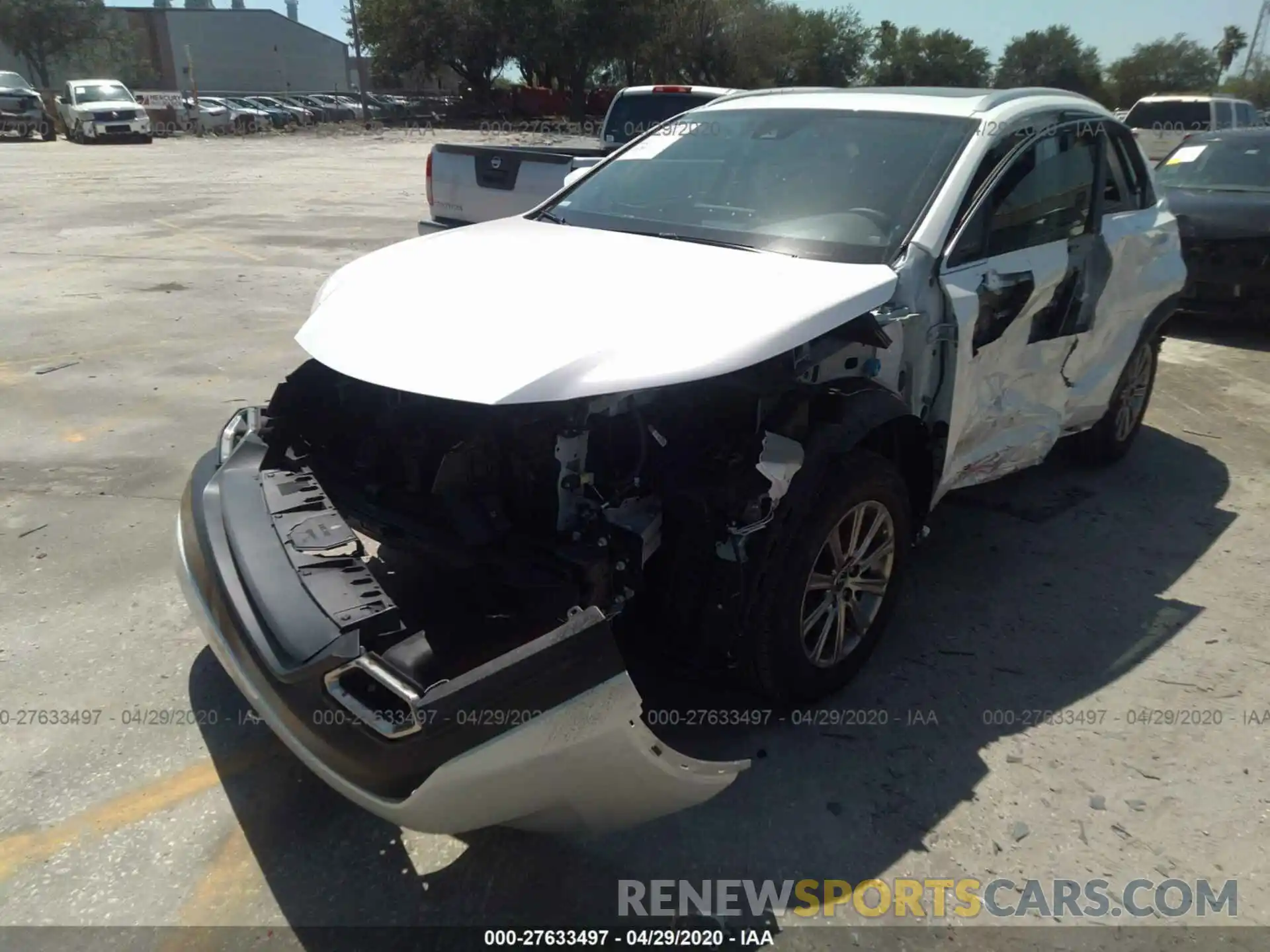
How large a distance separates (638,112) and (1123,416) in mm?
6874

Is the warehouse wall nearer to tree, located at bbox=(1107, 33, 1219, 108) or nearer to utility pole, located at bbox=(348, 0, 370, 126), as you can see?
utility pole, located at bbox=(348, 0, 370, 126)

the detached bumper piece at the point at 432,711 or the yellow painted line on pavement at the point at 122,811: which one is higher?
the detached bumper piece at the point at 432,711

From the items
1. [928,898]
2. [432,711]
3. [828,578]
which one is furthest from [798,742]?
[432,711]

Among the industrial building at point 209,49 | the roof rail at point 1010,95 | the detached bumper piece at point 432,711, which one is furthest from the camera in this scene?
the industrial building at point 209,49

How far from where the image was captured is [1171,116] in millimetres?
18969

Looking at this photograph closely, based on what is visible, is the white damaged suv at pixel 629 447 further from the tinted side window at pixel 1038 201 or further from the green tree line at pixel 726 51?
the green tree line at pixel 726 51

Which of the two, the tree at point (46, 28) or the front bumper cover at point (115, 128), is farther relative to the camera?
the tree at point (46, 28)

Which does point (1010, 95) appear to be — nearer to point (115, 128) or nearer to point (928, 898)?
point (928, 898)

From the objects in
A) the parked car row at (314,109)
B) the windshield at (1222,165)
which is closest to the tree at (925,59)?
the parked car row at (314,109)

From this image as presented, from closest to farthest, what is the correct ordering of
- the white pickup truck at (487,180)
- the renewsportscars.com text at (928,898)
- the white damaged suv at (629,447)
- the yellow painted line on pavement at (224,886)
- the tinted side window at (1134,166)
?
the white damaged suv at (629,447) → the yellow painted line on pavement at (224,886) → the renewsportscars.com text at (928,898) → the tinted side window at (1134,166) → the white pickup truck at (487,180)

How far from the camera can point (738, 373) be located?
2.84 m

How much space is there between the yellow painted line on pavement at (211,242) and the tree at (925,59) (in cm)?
5824

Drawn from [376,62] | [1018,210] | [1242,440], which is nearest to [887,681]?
[1018,210]

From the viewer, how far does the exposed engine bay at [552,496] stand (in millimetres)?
2500
